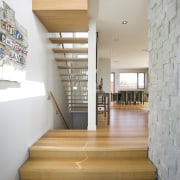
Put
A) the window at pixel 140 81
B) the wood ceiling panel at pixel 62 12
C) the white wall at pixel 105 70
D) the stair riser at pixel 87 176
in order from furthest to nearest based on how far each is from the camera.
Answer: the window at pixel 140 81 → the white wall at pixel 105 70 → the wood ceiling panel at pixel 62 12 → the stair riser at pixel 87 176

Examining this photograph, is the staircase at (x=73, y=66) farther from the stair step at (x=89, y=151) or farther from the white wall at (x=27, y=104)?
the stair step at (x=89, y=151)

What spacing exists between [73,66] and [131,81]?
1020cm

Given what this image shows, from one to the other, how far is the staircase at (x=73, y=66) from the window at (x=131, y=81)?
860 centimetres

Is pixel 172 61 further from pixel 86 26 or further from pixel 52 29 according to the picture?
pixel 52 29

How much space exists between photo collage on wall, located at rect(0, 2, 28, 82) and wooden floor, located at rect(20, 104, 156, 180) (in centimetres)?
106

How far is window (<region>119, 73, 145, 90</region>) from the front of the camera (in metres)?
13.7

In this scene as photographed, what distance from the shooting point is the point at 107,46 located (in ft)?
20.5

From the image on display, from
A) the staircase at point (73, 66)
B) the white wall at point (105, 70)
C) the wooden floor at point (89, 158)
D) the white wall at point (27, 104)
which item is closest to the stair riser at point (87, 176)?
the wooden floor at point (89, 158)

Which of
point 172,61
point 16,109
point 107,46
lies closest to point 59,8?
point 16,109

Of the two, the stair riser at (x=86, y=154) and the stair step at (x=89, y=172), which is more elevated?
the stair riser at (x=86, y=154)

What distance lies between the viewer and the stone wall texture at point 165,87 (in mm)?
1689

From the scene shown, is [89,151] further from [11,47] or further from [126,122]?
[126,122]

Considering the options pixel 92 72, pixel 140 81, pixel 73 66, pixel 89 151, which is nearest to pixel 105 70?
pixel 73 66

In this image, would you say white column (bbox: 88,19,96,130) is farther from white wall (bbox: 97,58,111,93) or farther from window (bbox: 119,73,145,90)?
Answer: window (bbox: 119,73,145,90)
